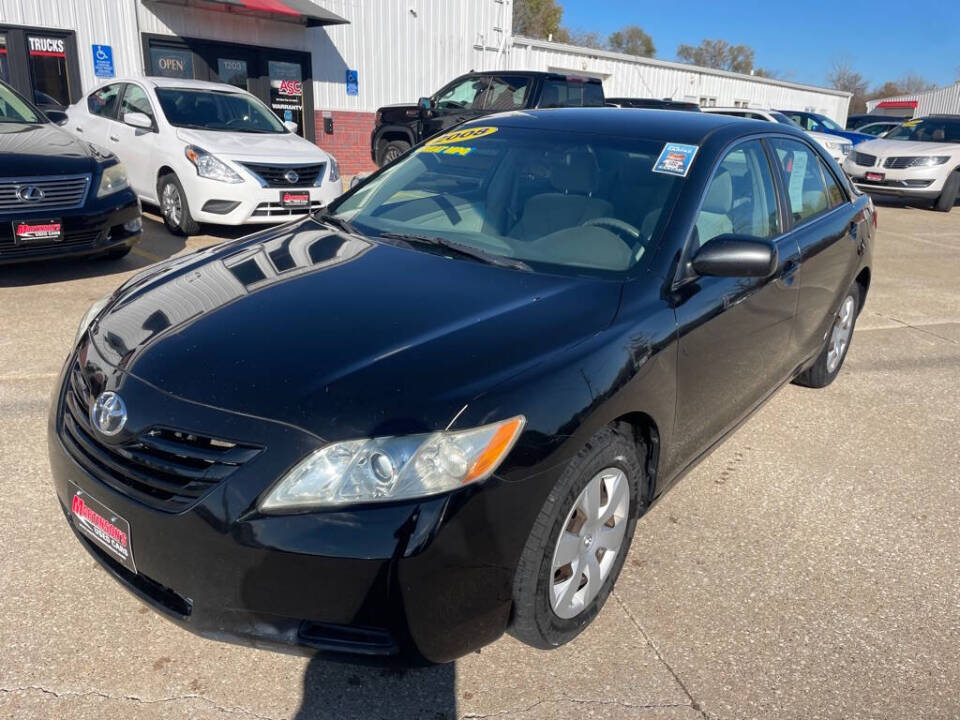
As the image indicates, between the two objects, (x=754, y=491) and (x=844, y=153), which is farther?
(x=844, y=153)

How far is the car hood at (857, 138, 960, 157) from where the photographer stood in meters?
14.3

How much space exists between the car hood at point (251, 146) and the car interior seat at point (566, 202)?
5.19 metres

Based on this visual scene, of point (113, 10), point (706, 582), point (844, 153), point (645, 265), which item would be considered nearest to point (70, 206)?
point (645, 265)

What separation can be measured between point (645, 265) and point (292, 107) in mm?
13542

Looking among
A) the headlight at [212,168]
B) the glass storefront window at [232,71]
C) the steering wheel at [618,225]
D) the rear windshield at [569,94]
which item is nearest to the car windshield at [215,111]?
the headlight at [212,168]

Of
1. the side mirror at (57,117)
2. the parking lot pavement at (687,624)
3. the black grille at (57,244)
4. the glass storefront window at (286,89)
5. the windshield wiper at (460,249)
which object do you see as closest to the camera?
the parking lot pavement at (687,624)

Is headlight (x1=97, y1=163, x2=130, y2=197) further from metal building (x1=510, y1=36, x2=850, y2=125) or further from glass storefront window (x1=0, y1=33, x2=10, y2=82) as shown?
metal building (x1=510, y1=36, x2=850, y2=125)

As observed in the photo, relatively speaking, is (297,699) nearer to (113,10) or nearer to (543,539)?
(543,539)

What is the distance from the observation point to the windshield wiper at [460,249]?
2805mm

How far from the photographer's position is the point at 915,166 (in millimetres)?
14266

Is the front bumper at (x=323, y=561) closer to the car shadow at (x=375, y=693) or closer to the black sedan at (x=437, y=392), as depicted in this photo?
the black sedan at (x=437, y=392)

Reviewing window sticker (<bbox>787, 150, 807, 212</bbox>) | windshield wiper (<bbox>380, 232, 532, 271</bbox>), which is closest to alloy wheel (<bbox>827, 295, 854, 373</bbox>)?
window sticker (<bbox>787, 150, 807, 212</bbox>)

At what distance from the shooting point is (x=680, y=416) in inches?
109

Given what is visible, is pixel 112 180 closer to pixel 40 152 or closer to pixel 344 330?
pixel 40 152
